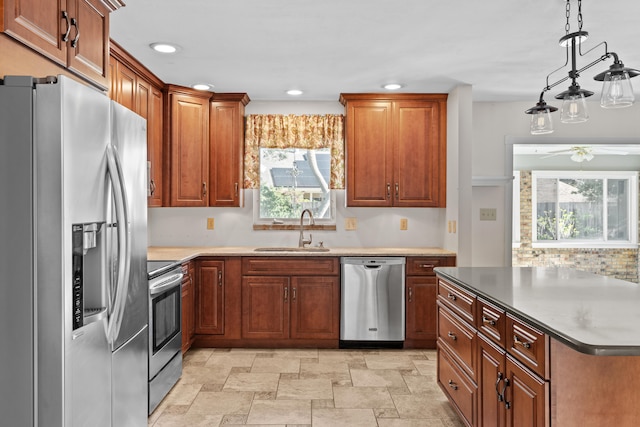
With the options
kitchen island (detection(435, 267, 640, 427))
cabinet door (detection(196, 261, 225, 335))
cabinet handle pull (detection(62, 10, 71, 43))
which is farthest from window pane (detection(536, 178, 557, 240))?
cabinet handle pull (detection(62, 10, 71, 43))

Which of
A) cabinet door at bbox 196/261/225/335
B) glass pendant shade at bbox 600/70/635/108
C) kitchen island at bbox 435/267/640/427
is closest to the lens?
kitchen island at bbox 435/267/640/427

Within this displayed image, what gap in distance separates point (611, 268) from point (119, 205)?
832cm

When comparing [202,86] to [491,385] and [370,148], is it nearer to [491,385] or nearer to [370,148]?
[370,148]

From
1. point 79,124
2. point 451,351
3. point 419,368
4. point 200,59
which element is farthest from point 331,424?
point 200,59

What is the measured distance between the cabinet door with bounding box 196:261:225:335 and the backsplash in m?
0.68

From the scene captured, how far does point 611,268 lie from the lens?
25.4ft

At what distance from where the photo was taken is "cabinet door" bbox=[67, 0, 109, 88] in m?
2.04

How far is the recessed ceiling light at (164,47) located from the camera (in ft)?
10.4

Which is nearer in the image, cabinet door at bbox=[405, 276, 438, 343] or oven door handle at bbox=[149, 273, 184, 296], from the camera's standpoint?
oven door handle at bbox=[149, 273, 184, 296]

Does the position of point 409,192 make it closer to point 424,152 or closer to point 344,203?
point 424,152

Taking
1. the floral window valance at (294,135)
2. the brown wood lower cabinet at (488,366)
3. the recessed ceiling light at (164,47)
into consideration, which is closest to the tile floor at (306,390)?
the brown wood lower cabinet at (488,366)

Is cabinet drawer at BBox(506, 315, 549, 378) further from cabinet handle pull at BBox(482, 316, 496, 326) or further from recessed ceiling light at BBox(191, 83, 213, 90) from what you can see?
recessed ceiling light at BBox(191, 83, 213, 90)

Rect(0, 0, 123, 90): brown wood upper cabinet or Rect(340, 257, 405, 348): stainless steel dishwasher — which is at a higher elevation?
Rect(0, 0, 123, 90): brown wood upper cabinet

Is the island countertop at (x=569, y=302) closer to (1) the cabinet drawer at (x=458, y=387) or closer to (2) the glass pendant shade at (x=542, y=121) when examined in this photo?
(1) the cabinet drawer at (x=458, y=387)
